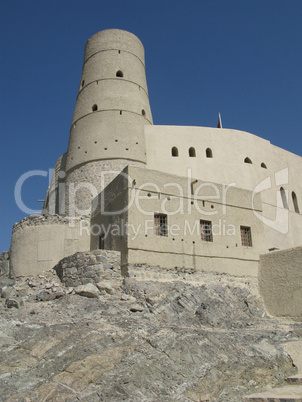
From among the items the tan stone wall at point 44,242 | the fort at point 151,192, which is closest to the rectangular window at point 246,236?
the fort at point 151,192

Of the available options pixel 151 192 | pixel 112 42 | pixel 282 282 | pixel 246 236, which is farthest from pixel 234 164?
pixel 112 42

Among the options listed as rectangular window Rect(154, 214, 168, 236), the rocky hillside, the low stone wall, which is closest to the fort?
rectangular window Rect(154, 214, 168, 236)

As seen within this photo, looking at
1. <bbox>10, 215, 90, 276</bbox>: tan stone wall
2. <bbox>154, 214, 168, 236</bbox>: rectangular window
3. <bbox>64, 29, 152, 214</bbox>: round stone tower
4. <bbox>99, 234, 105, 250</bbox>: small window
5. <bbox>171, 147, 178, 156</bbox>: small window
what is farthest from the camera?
<bbox>171, 147, 178, 156</bbox>: small window

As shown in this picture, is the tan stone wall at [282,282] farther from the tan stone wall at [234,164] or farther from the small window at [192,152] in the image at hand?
the small window at [192,152]

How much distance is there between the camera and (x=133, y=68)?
68.7 ft

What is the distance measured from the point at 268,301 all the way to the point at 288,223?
23.2ft

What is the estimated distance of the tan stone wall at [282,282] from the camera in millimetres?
13703

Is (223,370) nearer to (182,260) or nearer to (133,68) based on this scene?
(182,260)

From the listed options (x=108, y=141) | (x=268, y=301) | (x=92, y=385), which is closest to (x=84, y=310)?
(x=92, y=385)

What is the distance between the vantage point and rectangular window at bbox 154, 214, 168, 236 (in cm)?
1393

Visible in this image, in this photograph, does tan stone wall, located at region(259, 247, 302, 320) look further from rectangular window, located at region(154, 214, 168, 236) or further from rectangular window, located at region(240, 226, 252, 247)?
rectangular window, located at region(154, 214, 168, 236)

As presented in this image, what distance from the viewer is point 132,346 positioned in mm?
8492

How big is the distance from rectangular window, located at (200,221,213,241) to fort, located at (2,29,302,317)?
0.04 meters

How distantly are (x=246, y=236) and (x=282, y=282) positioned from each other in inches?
86.6
